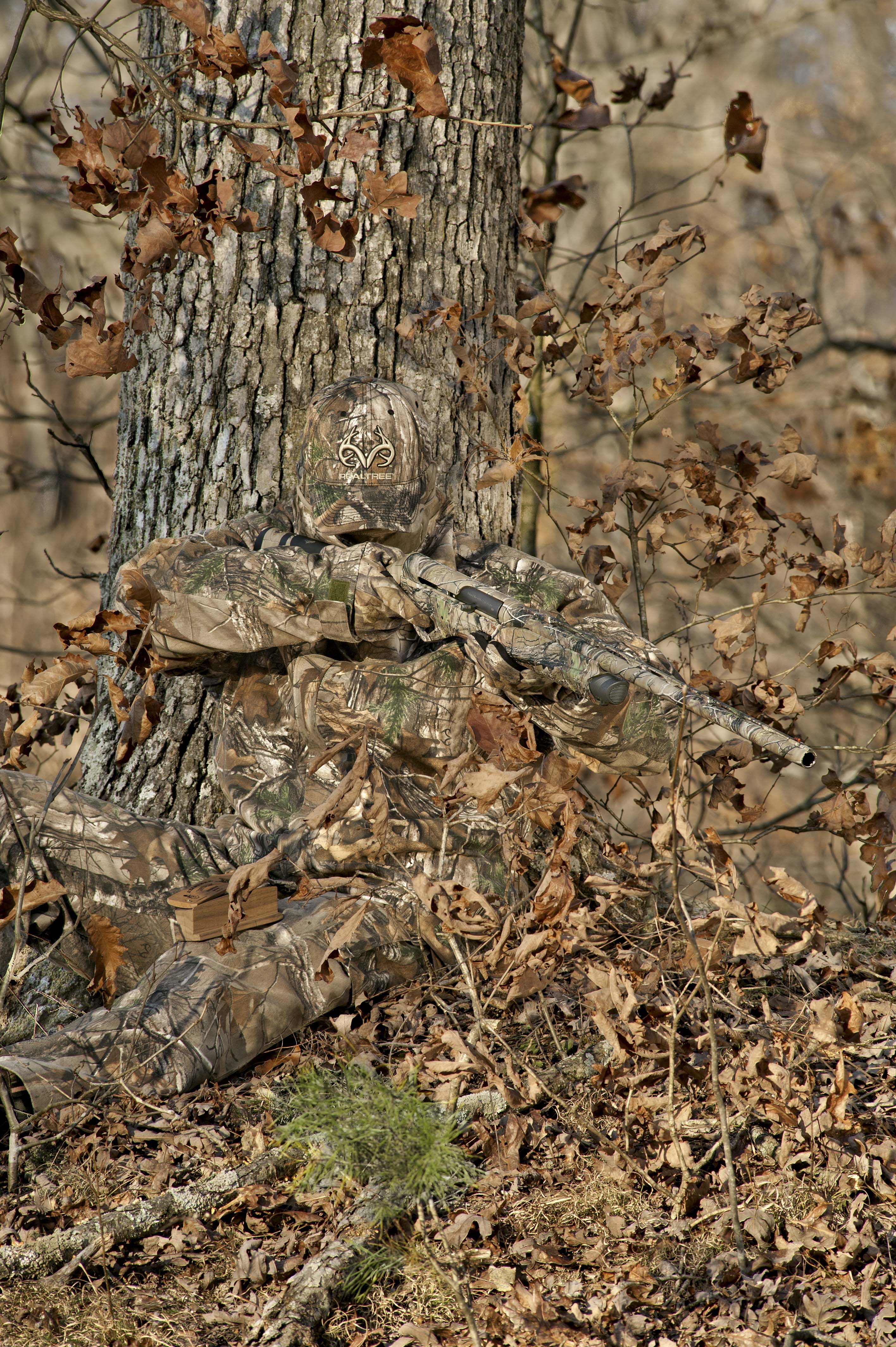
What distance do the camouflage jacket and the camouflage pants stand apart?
0.18 meters

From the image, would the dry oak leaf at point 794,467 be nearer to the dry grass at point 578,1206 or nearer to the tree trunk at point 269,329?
the tree trunk at point 269,329

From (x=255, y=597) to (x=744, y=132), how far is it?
10.9 ft

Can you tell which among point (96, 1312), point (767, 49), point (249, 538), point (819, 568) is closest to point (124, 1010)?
point (96, 1312)

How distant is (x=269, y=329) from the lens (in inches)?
147

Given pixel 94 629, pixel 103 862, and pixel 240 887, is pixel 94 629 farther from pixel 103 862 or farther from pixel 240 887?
pixel 240 887

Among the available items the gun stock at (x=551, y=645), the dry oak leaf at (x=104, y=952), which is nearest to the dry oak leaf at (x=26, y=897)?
the dry oak leaf at (x=104, y=952)

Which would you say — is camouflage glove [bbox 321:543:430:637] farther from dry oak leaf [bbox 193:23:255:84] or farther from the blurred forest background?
the blurred forest background

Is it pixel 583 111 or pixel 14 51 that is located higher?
pixel 583 111

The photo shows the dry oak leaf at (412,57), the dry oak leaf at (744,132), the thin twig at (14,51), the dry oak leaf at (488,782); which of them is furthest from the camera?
the dry oak leaf at (744,132)

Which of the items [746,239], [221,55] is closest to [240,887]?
[221,55]

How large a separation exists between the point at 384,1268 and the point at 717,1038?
1000 mm

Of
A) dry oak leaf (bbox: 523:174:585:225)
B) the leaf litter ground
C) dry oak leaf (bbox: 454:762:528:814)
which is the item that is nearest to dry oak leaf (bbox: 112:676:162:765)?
the leaf litter ground

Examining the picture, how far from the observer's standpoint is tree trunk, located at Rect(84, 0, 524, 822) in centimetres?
372

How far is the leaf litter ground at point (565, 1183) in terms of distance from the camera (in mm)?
2025
